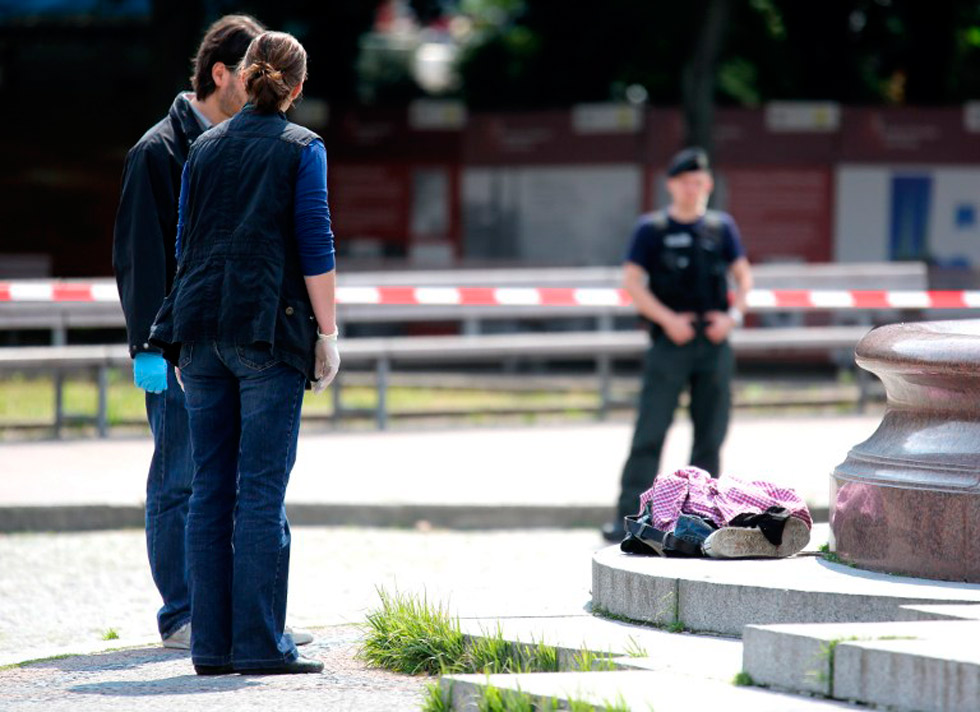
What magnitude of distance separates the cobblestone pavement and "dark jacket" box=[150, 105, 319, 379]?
36.3 inches

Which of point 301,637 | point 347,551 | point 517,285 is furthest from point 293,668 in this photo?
point 517,285

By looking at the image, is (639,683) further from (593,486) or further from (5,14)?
(5,14)

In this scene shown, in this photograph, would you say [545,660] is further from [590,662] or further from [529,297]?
[529,297]

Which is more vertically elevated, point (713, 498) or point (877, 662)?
point (713, 498)

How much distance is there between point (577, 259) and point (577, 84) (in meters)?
8.55

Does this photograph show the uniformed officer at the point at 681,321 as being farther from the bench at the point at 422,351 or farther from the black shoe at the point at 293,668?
the bench at the point at 422,351

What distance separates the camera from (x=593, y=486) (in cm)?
1055

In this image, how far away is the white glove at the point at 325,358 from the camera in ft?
17.8

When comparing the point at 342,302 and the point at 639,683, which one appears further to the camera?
the point at 342,302

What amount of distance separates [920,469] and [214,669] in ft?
7.03

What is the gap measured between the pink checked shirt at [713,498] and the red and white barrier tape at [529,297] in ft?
25.6

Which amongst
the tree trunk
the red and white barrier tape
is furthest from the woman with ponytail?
the tree trunk

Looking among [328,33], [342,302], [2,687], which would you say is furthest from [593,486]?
[328,33]

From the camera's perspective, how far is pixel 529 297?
1477 cm
